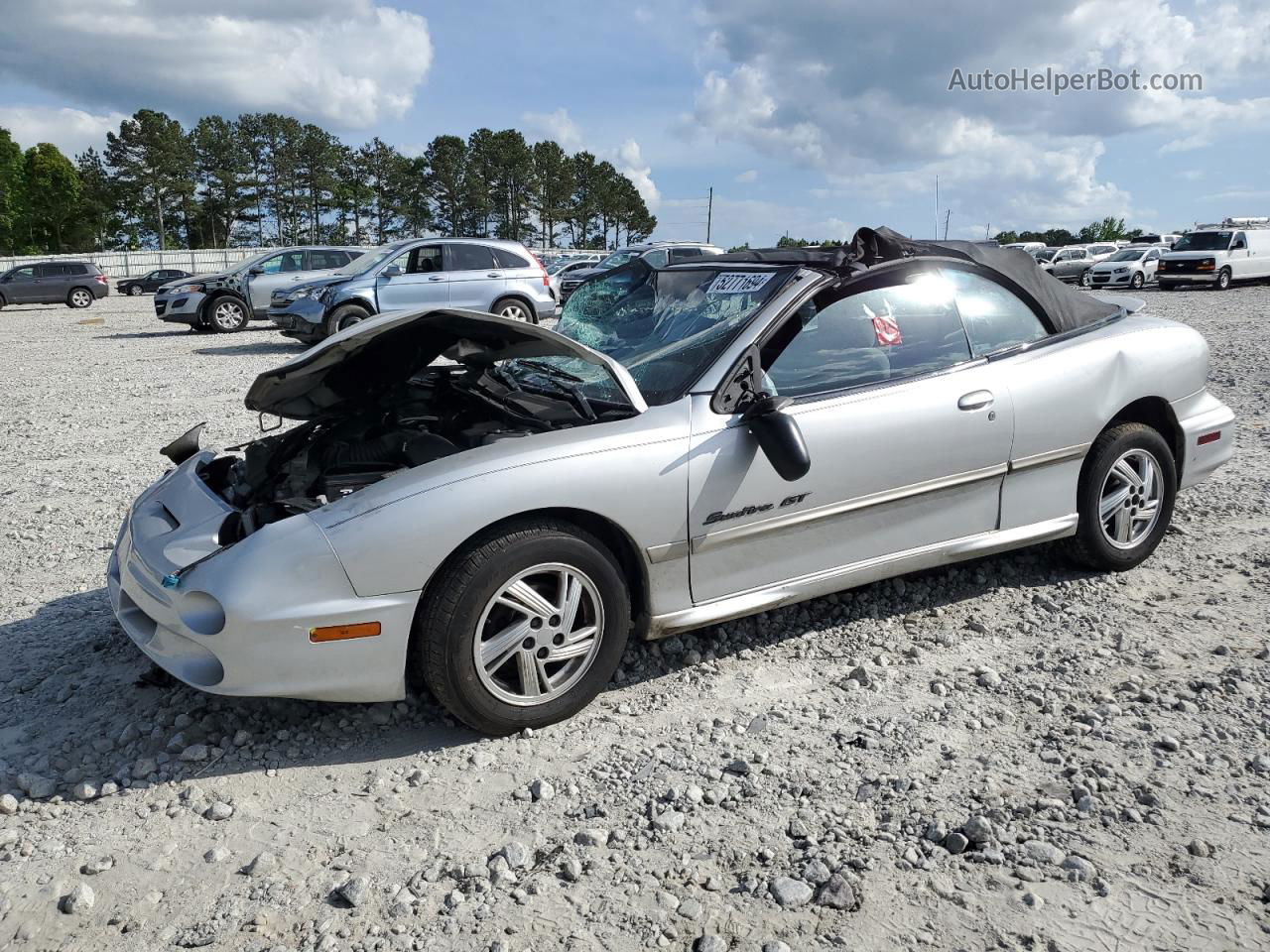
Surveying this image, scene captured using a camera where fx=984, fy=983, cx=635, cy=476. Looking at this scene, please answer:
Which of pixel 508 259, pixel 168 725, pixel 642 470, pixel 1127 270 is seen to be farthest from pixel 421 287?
pixel 1127 270

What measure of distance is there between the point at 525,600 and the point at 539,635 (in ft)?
0.44

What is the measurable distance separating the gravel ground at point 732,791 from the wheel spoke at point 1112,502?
319mm

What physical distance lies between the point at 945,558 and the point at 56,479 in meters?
5.85

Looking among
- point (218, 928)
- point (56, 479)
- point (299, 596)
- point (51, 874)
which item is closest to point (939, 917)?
point (218, 928)

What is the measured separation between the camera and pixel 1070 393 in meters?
4.17

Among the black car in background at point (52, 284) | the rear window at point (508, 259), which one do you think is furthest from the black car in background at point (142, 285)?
Result: the rear window at point (508, 259)

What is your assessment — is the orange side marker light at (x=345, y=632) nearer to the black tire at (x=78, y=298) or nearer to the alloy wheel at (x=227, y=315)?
the alloy wheel at (x=227, y=315)

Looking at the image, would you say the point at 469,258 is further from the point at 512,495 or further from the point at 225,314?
the point at 512,495

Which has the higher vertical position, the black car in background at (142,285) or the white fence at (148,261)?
the white fence at (148,261)

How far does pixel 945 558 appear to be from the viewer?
13.1 ft

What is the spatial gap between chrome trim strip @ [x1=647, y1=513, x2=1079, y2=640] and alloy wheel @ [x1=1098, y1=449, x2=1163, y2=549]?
0.85 feet

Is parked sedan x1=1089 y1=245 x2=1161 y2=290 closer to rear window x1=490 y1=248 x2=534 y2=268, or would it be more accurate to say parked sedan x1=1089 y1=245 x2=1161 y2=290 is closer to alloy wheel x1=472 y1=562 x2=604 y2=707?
rear window x1=490 y1=248 x2=534 y2=268

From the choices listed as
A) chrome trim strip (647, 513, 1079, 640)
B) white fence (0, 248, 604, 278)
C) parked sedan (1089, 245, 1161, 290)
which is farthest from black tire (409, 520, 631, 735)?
white fence (0, 248, 604, 278)

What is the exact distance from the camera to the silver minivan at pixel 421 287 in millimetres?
14352
